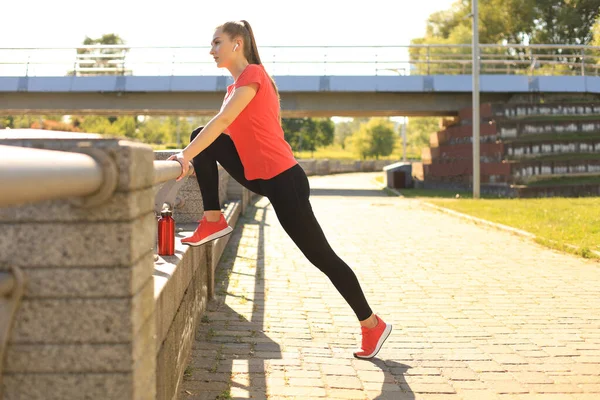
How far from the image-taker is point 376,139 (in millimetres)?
99062

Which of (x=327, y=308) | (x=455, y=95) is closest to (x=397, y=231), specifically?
(x=327, y=308)

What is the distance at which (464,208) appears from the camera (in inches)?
763

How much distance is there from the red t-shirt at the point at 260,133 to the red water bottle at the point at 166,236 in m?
0.53

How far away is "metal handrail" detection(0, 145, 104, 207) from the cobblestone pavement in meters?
2.41

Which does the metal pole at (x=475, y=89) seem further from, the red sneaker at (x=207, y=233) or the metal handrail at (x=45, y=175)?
the metal handrail at (x=45, y=175)

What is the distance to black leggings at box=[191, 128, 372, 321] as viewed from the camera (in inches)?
163

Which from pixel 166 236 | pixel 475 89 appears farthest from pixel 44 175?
pixel 475 89

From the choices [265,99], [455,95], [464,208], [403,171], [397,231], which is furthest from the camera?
[403,171]

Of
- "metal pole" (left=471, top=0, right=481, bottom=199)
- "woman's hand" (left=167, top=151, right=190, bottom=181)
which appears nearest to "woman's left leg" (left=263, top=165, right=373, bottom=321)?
"woman's hand" (left=167, top=151, right=190, bottom=181)

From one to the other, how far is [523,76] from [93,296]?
34997mm

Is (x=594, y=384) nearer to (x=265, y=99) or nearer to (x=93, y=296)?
(x=265, y=99)

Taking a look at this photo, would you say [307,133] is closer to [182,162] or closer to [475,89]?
[475,89]

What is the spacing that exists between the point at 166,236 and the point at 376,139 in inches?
3768

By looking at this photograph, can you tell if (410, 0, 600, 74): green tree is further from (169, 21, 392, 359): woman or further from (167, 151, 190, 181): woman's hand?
(167, 151, 190, 181): woman's hand
